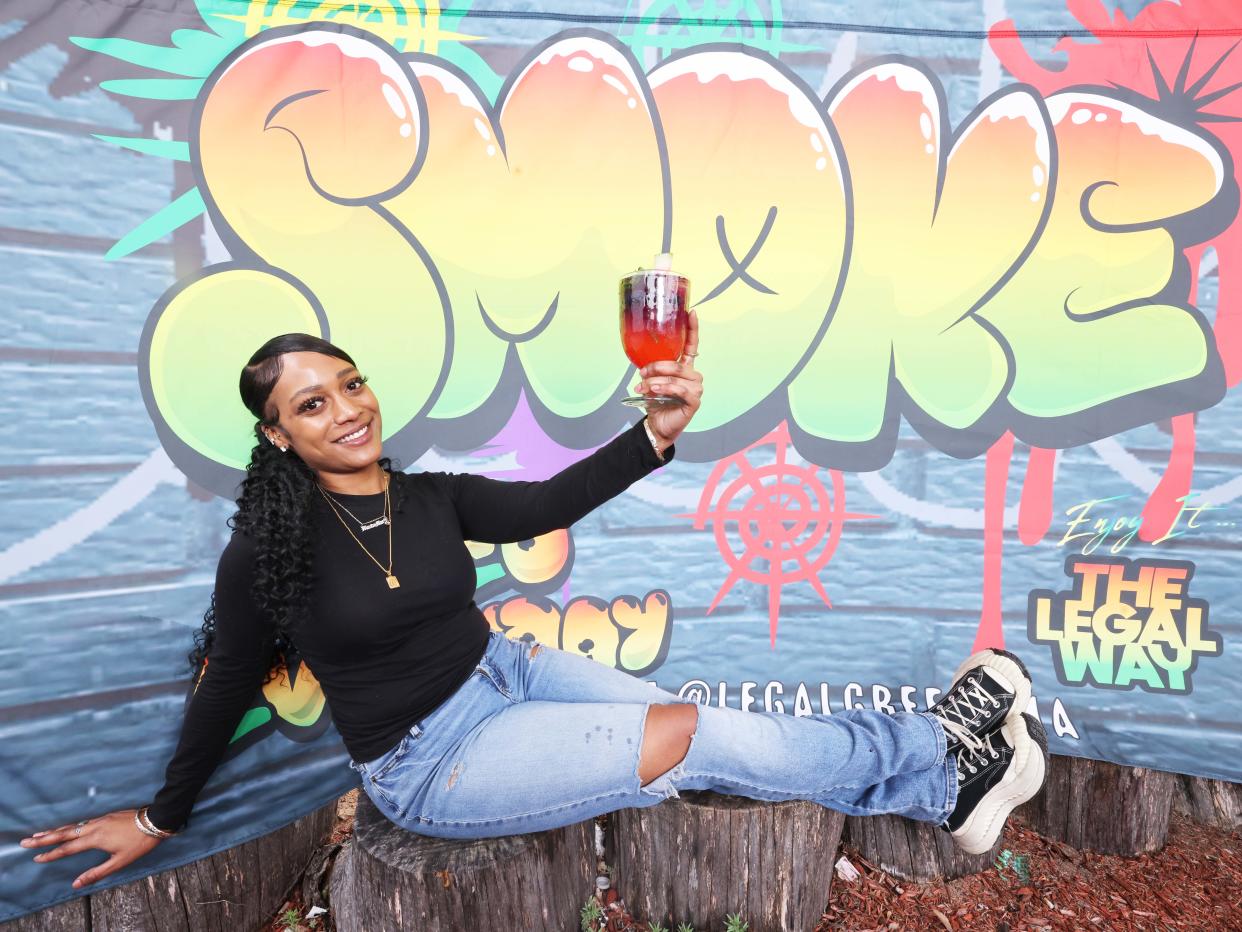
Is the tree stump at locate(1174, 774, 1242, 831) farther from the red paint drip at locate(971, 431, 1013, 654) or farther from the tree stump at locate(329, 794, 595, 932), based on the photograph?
the tree stump at locate(329, 794, 595, 932)

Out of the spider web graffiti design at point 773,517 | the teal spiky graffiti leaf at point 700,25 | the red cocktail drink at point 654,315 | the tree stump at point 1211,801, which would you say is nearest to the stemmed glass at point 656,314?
the red cocktail drink at point 654,315

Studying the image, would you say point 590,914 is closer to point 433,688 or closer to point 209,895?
point 433,688

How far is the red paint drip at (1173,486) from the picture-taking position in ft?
7.21

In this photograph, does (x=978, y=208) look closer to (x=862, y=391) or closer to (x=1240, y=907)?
(x=862, y=391)

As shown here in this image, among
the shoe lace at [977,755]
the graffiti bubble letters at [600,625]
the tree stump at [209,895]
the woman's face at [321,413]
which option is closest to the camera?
the woman's face at [321,413]

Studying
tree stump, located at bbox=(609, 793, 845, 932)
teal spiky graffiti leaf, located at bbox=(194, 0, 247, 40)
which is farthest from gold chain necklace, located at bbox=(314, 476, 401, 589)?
teal spiky graffiti leaf, located at bbox=(194, 0, 247, 40)

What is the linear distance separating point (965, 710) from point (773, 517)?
79 centimetres

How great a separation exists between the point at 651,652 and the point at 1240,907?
6.51 feet

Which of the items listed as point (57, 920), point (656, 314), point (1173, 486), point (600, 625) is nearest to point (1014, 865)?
point (1173, 486)

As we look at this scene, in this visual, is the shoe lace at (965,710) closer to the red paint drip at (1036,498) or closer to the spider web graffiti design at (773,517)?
the spider web graffiti design at (773,517)

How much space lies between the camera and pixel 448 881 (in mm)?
1602

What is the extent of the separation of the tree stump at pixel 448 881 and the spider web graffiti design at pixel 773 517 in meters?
0.94

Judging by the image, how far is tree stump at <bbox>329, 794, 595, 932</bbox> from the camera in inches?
63.3

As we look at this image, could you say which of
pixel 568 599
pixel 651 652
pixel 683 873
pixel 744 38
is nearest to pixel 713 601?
pixel 651 652
